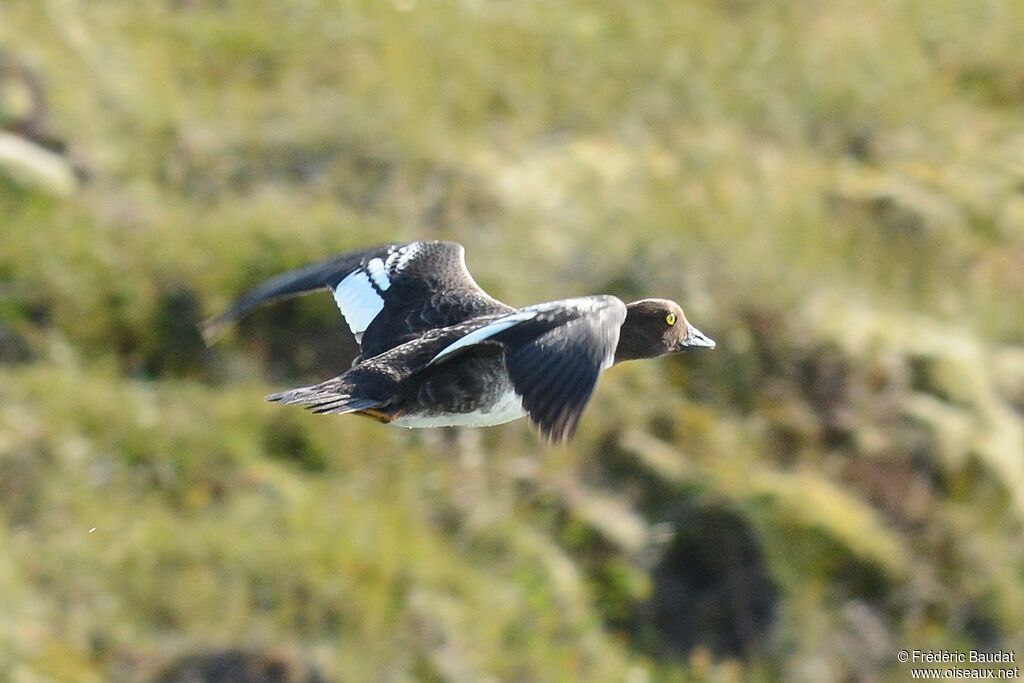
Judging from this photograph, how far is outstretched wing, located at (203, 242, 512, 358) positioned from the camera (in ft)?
21.7

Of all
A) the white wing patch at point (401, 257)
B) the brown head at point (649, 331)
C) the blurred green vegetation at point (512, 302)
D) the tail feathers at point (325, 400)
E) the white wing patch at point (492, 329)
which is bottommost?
the blurred green vegetation at point (512, 302)

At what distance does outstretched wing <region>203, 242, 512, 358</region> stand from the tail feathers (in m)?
0.87

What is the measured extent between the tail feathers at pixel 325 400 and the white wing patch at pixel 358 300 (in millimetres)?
1067

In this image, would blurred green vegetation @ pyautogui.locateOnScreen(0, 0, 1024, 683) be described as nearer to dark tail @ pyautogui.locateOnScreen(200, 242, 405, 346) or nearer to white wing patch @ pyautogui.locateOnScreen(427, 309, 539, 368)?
dark tail @ pyautogui.locateOnScreen(200, 242, 405, 346)

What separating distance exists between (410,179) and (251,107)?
120 centimetres

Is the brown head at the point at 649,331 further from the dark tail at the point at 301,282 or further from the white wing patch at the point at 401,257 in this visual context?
the dark tail at the point at 301,282

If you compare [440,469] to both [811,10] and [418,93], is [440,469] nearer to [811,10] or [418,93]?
[418,93]

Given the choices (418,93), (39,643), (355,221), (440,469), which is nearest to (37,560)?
(39,643)

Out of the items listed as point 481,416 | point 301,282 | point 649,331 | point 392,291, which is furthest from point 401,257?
point 481,416

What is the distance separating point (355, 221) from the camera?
9.98m

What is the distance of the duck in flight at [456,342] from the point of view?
5242 mm

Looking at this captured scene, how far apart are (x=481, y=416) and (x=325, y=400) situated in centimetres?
70

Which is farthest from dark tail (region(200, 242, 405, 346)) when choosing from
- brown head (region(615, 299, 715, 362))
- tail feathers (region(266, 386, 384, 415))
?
tail feathers (region(266, 386, 384, 415))

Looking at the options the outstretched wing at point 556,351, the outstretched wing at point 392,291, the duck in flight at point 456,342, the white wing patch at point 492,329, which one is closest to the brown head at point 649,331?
the duck in flight at point 456,342
